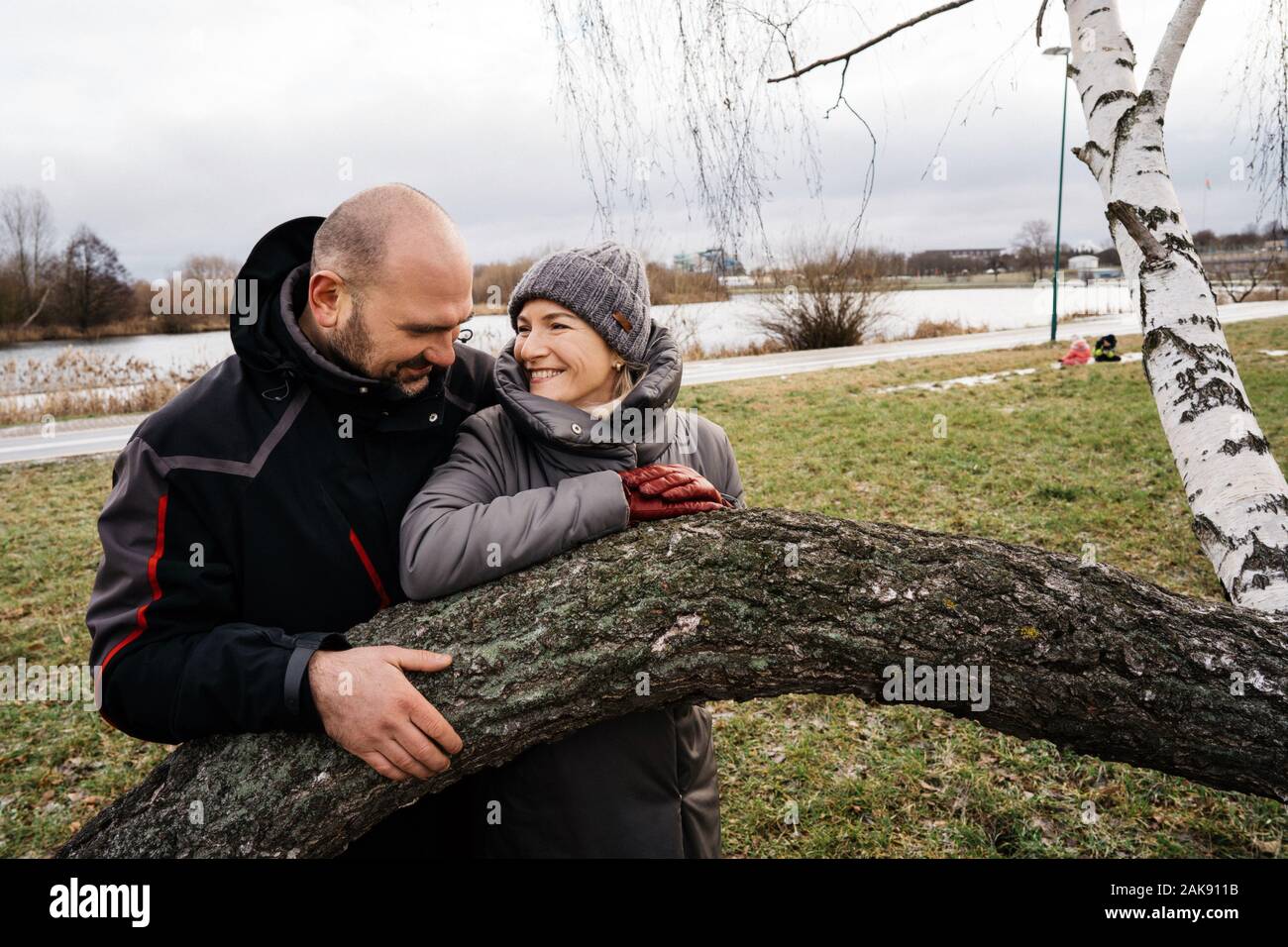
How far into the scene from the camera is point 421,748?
1.66 m

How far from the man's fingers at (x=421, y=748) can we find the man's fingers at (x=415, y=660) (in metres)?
0.11

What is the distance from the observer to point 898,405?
11.3 meters

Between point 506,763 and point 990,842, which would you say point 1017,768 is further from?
point 506,763

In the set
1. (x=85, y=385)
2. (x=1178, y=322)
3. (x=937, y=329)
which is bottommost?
(x=1178, y=322)

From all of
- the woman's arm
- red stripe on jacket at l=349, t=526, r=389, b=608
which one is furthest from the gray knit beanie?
red stripe on jacket at l=349, t=526, r=389, b=608

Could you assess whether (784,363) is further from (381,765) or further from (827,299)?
(381,765)

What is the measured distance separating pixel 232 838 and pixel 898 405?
35.3 feet

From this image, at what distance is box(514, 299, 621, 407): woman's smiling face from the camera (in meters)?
2.11

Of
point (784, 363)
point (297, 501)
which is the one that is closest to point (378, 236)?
point (297, 501)

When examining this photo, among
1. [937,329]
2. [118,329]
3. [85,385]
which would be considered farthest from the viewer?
[118,329]

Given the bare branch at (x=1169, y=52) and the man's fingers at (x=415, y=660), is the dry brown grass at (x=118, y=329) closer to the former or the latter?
the man's fingers at (x=415, y=660)

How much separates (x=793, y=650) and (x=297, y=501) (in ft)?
4.01

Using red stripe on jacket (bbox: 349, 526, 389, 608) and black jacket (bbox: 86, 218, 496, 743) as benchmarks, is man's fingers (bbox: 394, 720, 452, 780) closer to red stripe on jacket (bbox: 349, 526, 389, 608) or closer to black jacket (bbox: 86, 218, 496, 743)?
black jacket (bbox: 86, 218, 496, 743)
